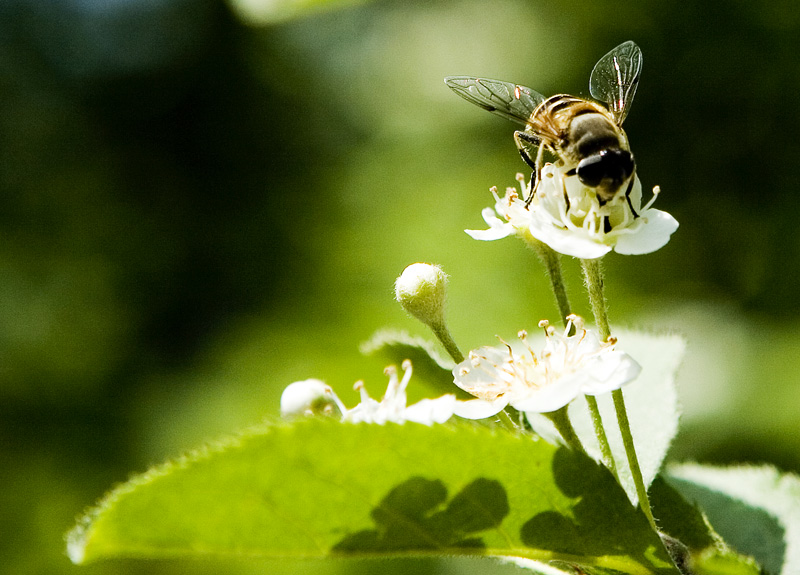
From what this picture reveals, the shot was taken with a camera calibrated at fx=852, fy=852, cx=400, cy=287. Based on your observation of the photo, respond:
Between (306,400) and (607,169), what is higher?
(607,169)

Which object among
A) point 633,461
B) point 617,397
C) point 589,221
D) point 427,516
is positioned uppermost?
point 589,221

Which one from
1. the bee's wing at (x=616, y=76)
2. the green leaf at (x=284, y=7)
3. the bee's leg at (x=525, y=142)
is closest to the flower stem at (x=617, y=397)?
the bee's leg at (x=525, y=142)

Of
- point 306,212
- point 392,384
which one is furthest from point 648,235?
point 306,212

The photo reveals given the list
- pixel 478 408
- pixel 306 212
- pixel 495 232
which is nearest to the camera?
pixel 478 408

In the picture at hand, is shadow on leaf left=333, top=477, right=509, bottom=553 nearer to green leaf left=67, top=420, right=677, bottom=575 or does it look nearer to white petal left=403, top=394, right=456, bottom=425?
green leaf left=67, top=420, right=677, bottom=575

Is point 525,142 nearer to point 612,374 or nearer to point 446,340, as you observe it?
point 446,340

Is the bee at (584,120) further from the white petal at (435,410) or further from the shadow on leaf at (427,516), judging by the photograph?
the shadow on leaf at (427,516)
